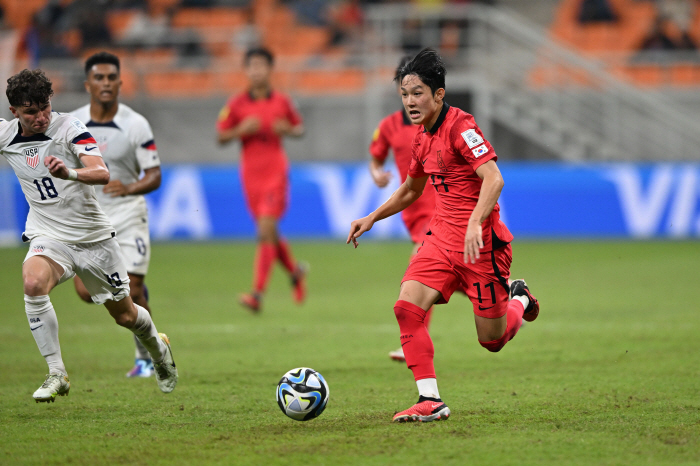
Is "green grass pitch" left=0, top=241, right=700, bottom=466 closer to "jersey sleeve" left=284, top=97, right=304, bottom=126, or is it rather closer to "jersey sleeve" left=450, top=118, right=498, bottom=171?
"jersey sleeve" left=450, top=118, right=498, bottom=171

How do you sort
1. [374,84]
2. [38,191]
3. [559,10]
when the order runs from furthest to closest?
1. [559,10]
2. [374,84]
3. [38,191]

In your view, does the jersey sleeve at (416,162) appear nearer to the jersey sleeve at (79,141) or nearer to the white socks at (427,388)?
the white socks at (427,388)

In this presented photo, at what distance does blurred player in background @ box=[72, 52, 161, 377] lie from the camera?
6906 millimetres

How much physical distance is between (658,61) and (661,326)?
12.8 meters

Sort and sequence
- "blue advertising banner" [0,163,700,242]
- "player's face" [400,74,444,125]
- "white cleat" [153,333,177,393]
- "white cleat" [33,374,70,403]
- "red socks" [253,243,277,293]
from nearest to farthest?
1. "player's face" [400,74,444,125]
2. "white cleat" [33,374,70,403]
3. "white cleat" [153,333,177,393]
4. "red socks" [253,243,277,293]
5. "blue advertising banner" [0,163,700,242]

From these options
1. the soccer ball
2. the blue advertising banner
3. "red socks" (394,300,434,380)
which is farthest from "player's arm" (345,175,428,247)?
the blue advertising banner

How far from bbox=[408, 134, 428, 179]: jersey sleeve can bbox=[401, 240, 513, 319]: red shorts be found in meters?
0.50

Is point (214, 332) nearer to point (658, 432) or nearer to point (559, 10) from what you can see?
point (658, 432)

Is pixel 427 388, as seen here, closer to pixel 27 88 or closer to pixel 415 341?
pixel 415 341

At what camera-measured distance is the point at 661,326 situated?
28.5ft

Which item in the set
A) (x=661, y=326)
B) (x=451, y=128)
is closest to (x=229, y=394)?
(x=451, y=128)

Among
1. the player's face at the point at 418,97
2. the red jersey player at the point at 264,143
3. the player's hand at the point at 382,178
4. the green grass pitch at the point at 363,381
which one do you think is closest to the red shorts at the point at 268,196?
the red jersey player at the point at 264,143

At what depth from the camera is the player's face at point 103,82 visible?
6.89 meters

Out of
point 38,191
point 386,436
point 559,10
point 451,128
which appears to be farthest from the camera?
point 559,10
